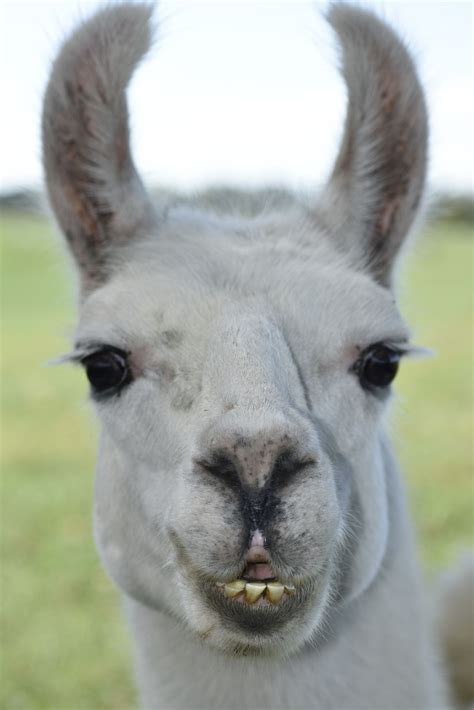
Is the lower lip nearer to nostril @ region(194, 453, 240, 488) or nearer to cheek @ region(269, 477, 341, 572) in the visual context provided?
cheek @ region(269, 477, 341, 572)

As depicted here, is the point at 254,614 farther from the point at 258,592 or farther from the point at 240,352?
the point at 240,352

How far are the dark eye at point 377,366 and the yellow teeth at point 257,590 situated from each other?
748 mm

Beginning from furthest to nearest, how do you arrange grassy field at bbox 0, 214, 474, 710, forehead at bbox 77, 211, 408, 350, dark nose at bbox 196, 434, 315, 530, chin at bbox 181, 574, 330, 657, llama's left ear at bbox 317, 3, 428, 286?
grassy field at bbox 0, 214, 474, 710 < llama's left ear at bbox 317, 3, 428, 286 < forehead at bbox 77, 211, 408, 350 < chin at bbox 181, 574, 330, 657 < dark nose at bbox 196, 434, 315, 530

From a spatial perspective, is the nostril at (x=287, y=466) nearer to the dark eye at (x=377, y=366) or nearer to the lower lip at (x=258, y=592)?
the lower lip at (x=258, y=592)

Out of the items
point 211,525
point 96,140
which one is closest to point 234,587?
point 211,525

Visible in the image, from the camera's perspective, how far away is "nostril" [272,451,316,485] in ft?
6.79

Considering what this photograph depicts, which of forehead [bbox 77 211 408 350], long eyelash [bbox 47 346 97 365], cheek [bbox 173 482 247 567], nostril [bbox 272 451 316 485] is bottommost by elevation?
cheek [bbox 173 482 247 567]

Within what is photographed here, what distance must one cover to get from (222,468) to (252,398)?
7.7 inches

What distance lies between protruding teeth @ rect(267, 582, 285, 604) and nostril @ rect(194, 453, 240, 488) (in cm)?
28

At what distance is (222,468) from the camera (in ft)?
6.89

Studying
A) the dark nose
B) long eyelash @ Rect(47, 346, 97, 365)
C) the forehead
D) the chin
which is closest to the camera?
the dark nose

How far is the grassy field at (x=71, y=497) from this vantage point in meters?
4.92

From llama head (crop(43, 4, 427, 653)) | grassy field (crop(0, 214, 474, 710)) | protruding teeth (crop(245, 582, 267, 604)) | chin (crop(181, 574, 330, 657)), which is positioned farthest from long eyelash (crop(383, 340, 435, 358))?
protruding teeth (crop(245, 582, 267, 604))

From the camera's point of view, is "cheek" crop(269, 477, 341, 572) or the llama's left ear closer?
"cheek" crop(269, 477, 341, 572)
